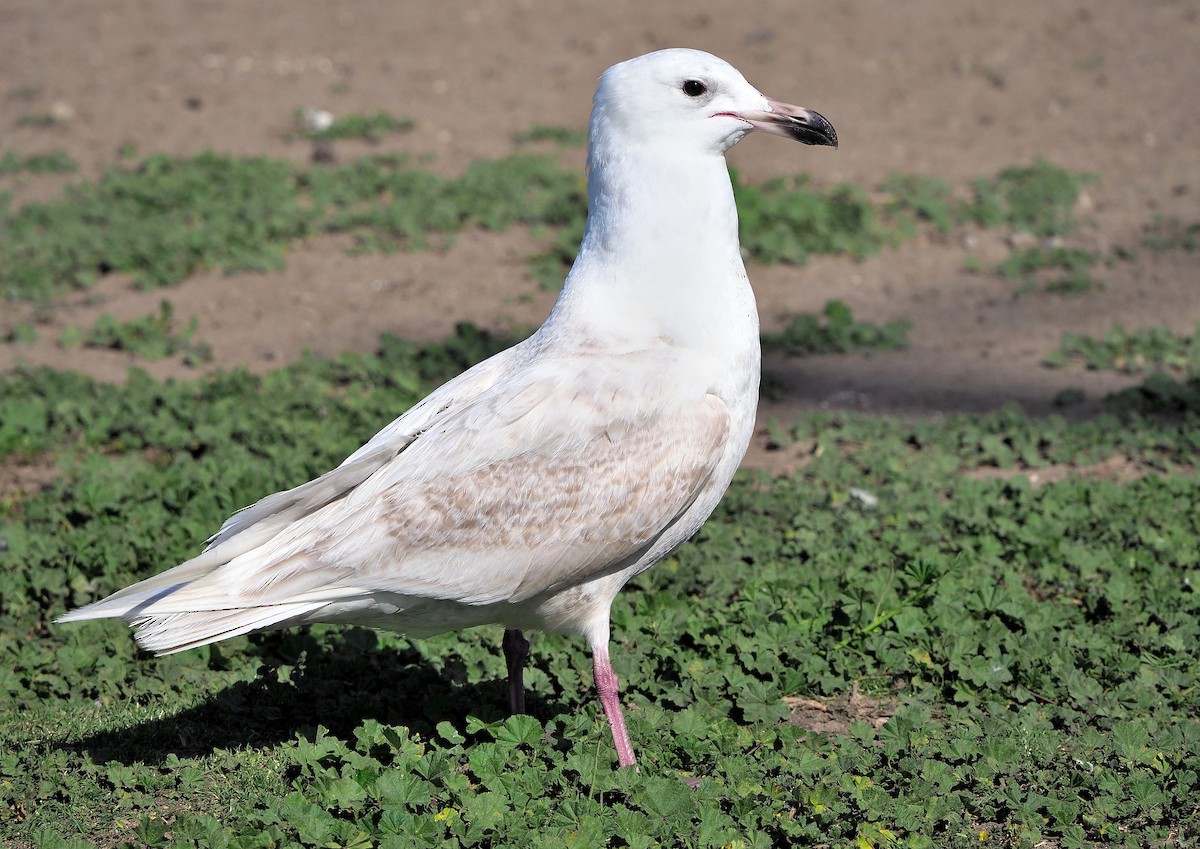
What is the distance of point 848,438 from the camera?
641cm

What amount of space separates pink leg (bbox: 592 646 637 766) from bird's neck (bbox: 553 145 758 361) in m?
0.95

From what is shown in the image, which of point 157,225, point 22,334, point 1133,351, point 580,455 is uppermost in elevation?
point 157,225

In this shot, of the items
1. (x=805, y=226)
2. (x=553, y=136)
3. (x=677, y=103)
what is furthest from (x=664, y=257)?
(x=553, y=136)

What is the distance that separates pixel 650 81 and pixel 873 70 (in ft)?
25.3

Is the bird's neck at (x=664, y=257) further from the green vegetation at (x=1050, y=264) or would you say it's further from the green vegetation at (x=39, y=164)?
the green vegetation at (x=39, y=164)

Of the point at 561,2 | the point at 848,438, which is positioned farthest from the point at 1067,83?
the point at 848,438

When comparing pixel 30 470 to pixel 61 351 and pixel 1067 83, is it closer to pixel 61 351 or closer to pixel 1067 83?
pixel 61 351

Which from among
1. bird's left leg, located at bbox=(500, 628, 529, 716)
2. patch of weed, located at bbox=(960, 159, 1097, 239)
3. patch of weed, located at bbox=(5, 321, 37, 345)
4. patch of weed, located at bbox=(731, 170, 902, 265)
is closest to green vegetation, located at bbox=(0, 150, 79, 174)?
patch of weed, located at bbox=(5, 321, 37, 345)

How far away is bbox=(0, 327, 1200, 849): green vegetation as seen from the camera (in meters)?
3.63

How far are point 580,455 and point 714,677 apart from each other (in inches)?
41.7

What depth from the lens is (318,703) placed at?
4.30 meters

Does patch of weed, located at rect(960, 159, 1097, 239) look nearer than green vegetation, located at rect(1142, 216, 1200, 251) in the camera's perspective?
No

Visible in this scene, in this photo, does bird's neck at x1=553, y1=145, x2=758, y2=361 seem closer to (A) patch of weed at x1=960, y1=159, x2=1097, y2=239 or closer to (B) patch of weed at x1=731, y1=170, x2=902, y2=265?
(B) patch of weed at x1=731, y1=170, x2=902, y2=265

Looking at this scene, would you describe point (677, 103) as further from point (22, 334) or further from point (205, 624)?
point (22, 334)
